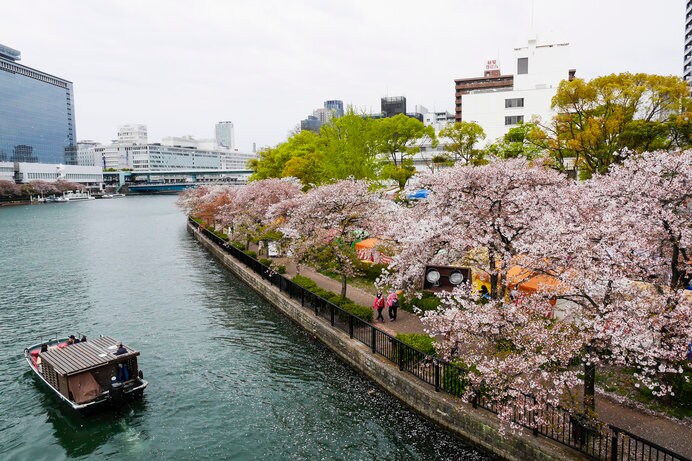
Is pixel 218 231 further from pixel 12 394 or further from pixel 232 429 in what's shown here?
pixel 232 429

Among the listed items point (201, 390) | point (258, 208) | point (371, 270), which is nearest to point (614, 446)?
point (201, 390)

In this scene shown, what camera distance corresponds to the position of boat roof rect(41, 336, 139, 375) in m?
16.1

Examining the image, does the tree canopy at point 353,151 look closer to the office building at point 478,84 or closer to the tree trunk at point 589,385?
the tree trunk at point 589,385

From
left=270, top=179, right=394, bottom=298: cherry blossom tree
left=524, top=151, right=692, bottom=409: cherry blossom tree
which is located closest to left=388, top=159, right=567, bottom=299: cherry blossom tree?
left=524, top=151, right=692, bottom=409: cherry blossom tree

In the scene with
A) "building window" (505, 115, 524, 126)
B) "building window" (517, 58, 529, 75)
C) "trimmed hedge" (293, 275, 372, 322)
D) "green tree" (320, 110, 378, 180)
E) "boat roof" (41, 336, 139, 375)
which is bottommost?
"boat roof" (41, 336, 139, 375)

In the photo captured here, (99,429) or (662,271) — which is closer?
(662,271)

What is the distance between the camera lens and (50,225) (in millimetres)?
75875

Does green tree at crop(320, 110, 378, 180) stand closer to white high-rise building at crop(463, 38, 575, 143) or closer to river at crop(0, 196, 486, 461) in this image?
river at crop(0, 196, 486, 461)

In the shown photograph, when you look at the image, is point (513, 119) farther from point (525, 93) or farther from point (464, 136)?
point (464, 136)

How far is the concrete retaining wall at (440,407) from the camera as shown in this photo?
461 inches

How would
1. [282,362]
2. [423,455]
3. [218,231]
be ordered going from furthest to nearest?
[218,231] < [282,362] < [423,455]

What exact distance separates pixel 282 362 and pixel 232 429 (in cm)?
522

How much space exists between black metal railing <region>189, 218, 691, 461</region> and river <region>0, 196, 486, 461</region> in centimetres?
140

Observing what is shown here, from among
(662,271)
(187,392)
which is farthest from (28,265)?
(662,271)
